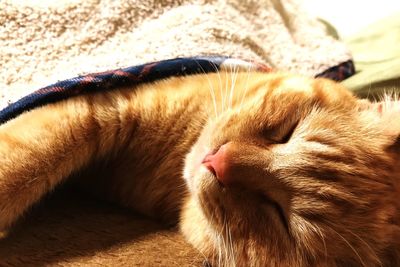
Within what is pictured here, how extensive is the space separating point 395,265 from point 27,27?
1.19 meters

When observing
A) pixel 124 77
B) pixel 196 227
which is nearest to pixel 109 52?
pixel 124 77

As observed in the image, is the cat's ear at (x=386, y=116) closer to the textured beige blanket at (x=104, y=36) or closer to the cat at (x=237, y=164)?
the cat at (x=237, y=164)

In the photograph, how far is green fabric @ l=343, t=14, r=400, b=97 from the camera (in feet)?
5.38

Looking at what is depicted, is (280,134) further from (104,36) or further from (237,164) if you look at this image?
(104,36)

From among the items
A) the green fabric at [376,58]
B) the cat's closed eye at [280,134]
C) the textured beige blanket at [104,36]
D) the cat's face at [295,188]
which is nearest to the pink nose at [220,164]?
the cat's face at [295,188]

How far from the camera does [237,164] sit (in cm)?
103

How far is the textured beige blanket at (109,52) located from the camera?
3.34ft

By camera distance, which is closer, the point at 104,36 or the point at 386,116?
the point at 386,116

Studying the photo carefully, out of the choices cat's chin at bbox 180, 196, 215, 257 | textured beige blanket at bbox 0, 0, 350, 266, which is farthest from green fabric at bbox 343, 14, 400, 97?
cat's chin at bbox 180, 196, 215, 257

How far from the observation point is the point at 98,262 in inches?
38.0

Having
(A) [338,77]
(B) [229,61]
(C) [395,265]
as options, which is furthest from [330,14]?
(C) [395,265]

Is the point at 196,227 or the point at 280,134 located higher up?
the point at 280,134

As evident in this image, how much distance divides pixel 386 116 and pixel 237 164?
0.45 m

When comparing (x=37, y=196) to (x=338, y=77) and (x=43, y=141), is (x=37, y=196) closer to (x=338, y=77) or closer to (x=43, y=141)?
(x=43, y=141)
